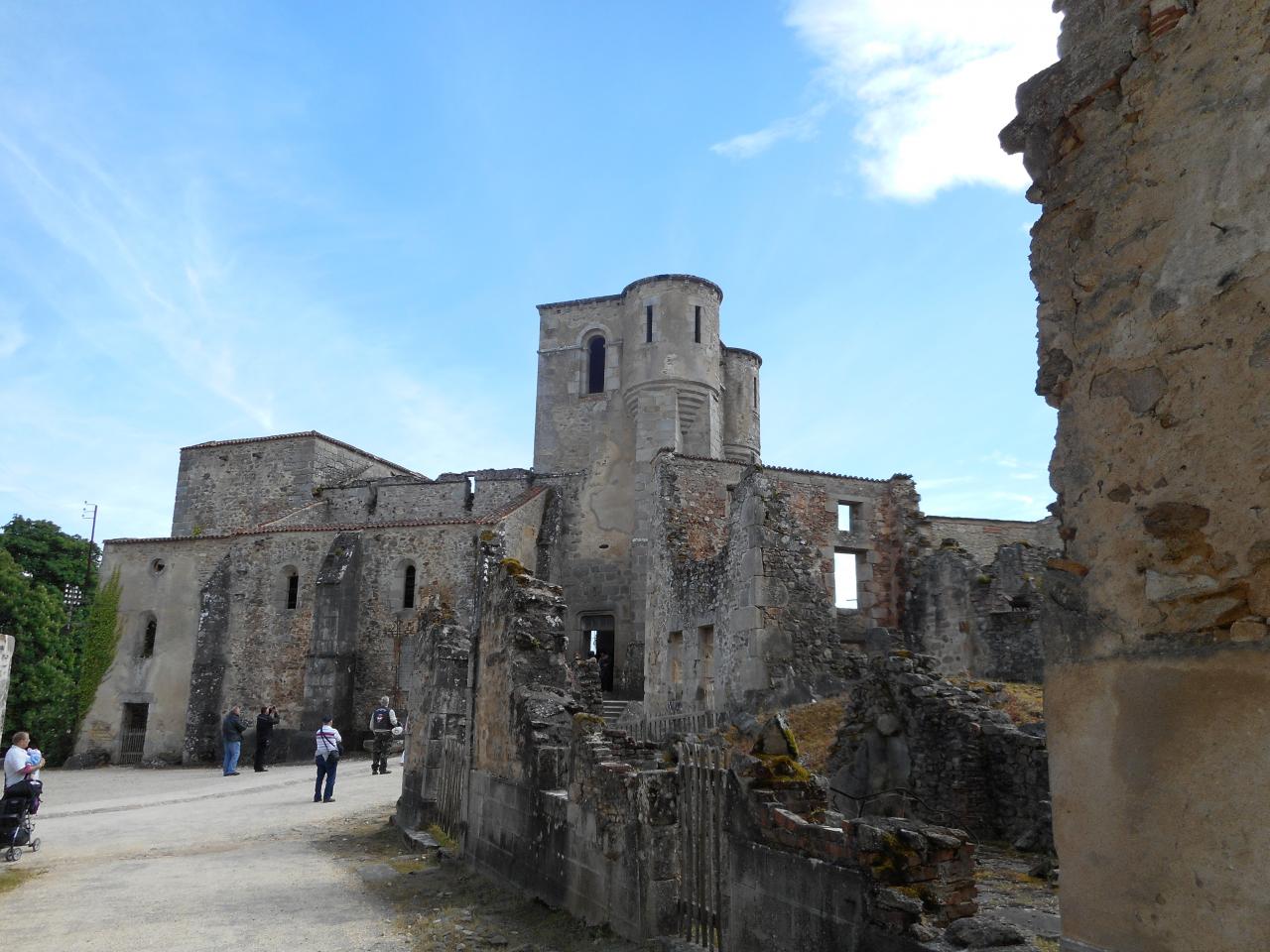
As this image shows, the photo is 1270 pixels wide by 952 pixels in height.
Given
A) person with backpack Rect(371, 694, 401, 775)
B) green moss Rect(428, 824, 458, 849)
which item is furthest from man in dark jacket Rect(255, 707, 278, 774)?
green moss Rect(428, 824, 458, 849)

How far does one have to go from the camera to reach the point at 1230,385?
3029 millimetres

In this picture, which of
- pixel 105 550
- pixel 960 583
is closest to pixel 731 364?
pixel 960 583

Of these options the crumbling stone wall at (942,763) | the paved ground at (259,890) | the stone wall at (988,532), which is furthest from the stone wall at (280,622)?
the crumbling stone wall at (942,763)

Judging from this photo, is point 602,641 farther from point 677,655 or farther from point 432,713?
point 432,713

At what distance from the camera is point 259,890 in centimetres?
928

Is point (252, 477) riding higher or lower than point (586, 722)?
higher

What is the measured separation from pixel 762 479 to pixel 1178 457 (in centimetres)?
1520

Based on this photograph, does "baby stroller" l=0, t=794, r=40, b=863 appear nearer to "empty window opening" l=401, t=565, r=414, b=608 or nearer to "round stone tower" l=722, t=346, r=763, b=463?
"empty window opening" l=401, t=565, r=414, b=608

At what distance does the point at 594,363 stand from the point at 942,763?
2573cm

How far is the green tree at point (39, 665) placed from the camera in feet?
93.7

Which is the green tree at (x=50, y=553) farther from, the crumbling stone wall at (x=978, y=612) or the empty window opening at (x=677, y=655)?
the crumbling stone wall at (x=978, y=612)

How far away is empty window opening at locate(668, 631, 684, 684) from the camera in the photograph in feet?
72.0

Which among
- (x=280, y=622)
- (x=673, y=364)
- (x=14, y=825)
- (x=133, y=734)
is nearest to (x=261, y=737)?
(x=280, y=622)

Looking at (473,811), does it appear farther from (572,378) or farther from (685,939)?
(572,378)
